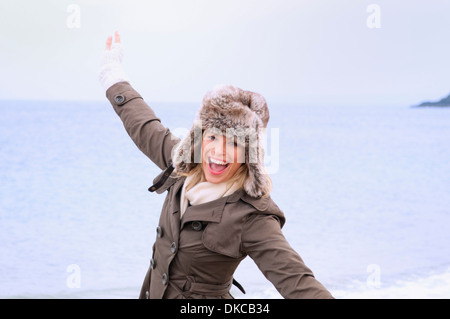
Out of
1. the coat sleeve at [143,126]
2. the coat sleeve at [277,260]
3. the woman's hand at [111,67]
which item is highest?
the woman's hand at [111,67]

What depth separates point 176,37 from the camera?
1748 cm

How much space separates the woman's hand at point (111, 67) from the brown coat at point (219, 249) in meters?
0.34

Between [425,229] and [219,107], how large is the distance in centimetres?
477

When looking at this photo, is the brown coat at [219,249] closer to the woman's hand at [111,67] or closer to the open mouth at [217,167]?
the open mouth at [217,167]

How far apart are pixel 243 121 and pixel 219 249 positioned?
1.01ft

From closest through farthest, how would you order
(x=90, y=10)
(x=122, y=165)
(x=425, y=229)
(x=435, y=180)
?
(x=425, y=229) < (x=435, y=180) < (x=122, y=165) < (x=90, y=10)

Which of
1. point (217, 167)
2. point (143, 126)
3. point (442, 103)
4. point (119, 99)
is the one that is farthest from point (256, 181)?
point (442, 103)

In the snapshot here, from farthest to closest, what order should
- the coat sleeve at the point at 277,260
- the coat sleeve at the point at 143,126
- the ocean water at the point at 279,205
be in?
the ocean water at the point at 279,205, the coat sleeve at the point at 143,126, the coat sleeve at the point at 277,260

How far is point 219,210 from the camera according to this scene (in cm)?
155

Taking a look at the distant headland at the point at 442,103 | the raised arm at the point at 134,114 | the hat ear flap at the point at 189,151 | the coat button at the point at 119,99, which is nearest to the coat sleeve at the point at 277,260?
the hat ear flap at the point at 189,151

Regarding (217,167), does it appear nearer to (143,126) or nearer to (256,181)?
(256,181)

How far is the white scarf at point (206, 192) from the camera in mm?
1602
